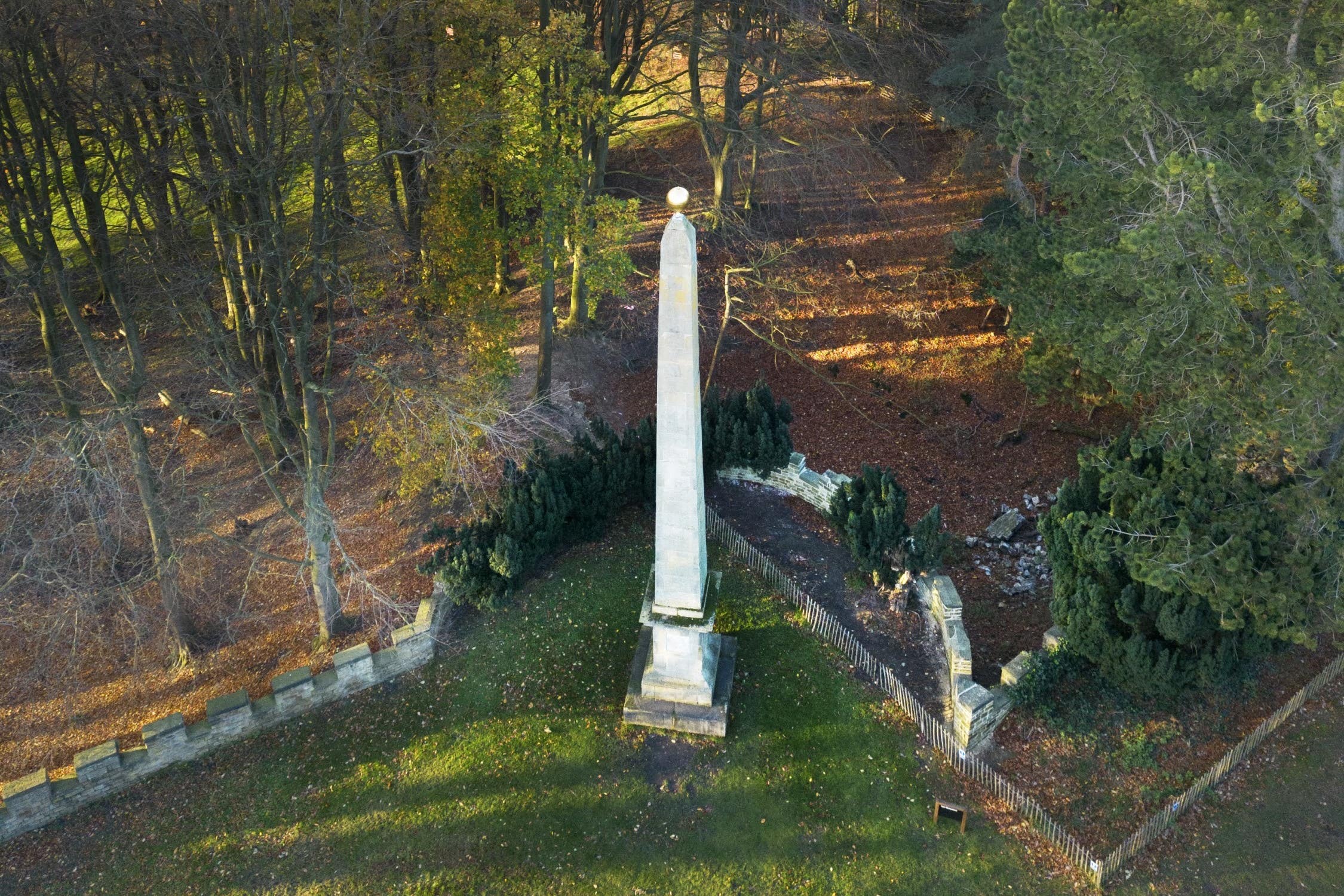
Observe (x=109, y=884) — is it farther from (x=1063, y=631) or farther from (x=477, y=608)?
(x=1063, y=631)

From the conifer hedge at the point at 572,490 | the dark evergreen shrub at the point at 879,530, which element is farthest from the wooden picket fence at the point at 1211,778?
the conifer hedge at the point at 572,490

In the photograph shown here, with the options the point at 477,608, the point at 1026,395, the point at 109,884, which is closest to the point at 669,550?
the point at 477,608

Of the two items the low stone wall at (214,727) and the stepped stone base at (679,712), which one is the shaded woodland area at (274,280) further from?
the stepped stone base at (679,712)

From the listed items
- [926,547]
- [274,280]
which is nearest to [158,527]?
[274,280]

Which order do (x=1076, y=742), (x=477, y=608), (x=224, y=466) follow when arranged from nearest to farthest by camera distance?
(x=1076, y=742) → (x=477, y=608) → (x=224, y=466)

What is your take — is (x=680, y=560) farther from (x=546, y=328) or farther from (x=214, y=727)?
(x=546, y=328)

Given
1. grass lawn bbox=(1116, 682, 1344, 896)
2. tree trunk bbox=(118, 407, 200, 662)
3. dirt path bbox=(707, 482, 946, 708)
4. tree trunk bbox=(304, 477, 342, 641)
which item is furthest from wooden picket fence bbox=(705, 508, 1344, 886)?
tree trunk bbox=(118, 407, 200, 662)
